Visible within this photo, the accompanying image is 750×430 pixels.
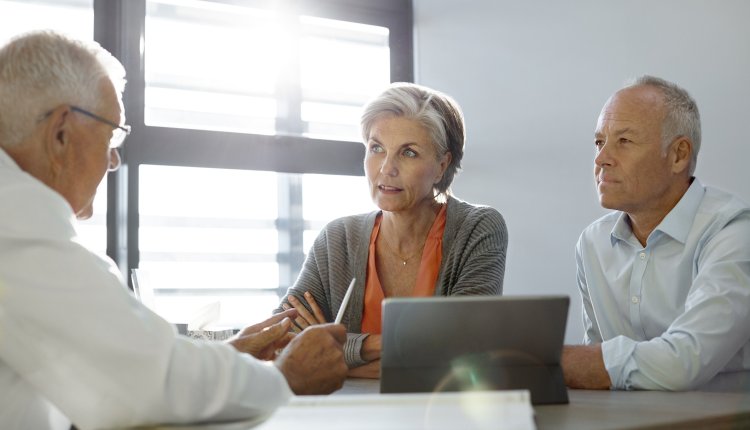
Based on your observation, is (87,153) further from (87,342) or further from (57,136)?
(87,342)

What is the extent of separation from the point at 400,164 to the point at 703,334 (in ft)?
3.50

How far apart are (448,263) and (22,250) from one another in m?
1.52

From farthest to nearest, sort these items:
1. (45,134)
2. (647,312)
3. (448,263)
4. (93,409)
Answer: (448,263) < (647,312) < (45,134) < (93,409)

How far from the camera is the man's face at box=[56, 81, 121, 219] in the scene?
1.27 m

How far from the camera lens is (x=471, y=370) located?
4.28ft

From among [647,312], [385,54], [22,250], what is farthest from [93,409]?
[385,54]

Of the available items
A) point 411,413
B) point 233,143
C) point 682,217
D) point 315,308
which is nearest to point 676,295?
point 682,217

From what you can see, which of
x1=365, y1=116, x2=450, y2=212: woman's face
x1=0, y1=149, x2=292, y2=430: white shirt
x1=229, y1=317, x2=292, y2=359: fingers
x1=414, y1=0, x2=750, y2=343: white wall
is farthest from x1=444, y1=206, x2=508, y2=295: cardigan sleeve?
x1=0, y1=149, x2=292, y2=430: white shirt

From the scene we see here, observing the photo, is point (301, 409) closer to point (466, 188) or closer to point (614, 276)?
point (614, 276)

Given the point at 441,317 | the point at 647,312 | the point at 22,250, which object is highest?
the point at 22,250

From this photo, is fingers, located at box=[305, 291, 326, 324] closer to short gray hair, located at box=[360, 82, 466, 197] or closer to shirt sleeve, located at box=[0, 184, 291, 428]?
short gray hair, located at box=[360, 82, 466, 197]

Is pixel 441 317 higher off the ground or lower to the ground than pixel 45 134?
lower

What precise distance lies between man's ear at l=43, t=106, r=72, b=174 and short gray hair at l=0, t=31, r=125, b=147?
15 mm

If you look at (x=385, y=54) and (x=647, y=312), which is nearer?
(x=647, y=312)
